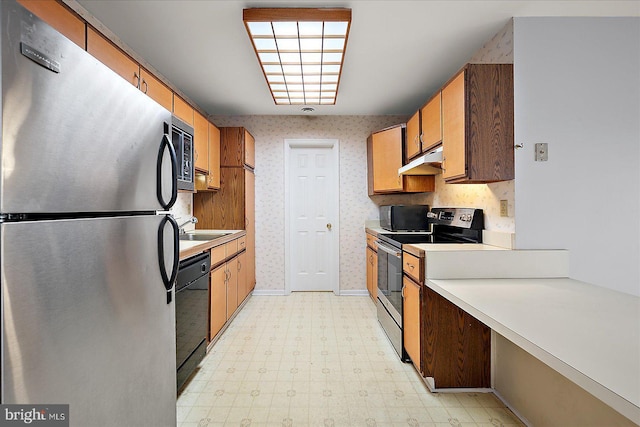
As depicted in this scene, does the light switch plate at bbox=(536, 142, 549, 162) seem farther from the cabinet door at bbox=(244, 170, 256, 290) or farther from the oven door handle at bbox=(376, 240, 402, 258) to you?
the cabinet door at bbox=(244, 170, 256, 290)

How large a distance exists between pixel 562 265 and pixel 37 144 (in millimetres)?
2530

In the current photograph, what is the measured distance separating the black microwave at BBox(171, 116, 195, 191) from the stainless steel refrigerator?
102cm

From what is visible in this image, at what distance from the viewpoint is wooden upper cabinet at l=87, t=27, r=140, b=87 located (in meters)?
1.59

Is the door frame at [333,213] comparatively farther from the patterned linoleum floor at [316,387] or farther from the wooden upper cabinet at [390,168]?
the patterned linoleum floor at [316,387]

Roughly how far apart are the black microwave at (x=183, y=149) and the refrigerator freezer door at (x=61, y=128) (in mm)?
1108

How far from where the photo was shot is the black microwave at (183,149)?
2174 millimetres

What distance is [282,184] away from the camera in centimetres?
434

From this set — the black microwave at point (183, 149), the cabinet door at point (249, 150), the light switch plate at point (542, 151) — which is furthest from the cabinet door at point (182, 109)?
the light switch plate at point (542, 151)

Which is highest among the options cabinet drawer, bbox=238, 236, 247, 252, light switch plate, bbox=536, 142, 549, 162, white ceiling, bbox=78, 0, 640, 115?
white ceiling, bbox=78, 0, 640, 115

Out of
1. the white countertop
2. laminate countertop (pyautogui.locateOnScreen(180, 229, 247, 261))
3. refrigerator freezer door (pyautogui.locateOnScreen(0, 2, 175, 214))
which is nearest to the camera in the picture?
refrigerator freezer door (pyautogui.locateOnScreen(0, 2, 175, 214))

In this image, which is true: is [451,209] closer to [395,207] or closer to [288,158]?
[395,207]

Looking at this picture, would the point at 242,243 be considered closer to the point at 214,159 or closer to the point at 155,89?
the point at 214,159

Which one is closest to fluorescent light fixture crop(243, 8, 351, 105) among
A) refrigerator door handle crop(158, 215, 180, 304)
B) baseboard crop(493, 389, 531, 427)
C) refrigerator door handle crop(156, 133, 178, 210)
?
refrigerator door handle crop(156, 133, 178, 210)

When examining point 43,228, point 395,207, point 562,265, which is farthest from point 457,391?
point 43,228
